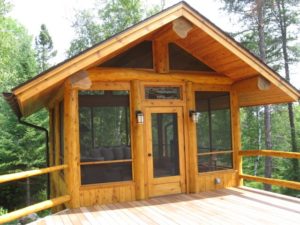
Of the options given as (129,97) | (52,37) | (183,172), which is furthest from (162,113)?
(52,37)

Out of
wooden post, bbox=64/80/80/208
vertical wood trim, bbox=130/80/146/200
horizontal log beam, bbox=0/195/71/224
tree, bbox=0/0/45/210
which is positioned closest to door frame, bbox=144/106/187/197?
vertical wood trim, bbox=130/80/146/200

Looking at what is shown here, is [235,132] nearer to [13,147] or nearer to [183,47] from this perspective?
[183,47]

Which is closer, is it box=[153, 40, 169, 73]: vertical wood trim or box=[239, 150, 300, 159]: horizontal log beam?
box=[239, 150, 300, 159]: horizontal log beam

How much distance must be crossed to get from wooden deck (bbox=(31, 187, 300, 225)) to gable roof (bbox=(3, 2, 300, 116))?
2.28 meters

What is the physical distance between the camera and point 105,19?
19844mm

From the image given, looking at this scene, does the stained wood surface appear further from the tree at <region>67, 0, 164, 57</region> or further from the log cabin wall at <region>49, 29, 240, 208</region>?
the tree at <region>67, 0, 164, 57</region>

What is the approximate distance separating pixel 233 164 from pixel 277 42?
12.1m

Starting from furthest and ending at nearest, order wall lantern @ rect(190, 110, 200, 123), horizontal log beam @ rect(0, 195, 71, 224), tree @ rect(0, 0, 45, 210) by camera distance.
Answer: tree @ rect(0, 0, 45, 210) → wall lantern @ rect(190, 110, 200, 123) → horizontal log beam @ rect(0, 195, 71, 224)

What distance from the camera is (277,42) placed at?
681 inches

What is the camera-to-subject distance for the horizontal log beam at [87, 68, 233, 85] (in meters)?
6.20

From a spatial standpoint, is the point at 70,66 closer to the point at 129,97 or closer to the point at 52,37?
the point at 129,97

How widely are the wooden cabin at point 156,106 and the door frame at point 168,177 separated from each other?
0.07 ft

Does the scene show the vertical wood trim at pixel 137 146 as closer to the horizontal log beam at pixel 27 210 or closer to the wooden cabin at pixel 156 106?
the wooden cabin at pixel 156 106

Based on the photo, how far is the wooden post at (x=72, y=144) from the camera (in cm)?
591
